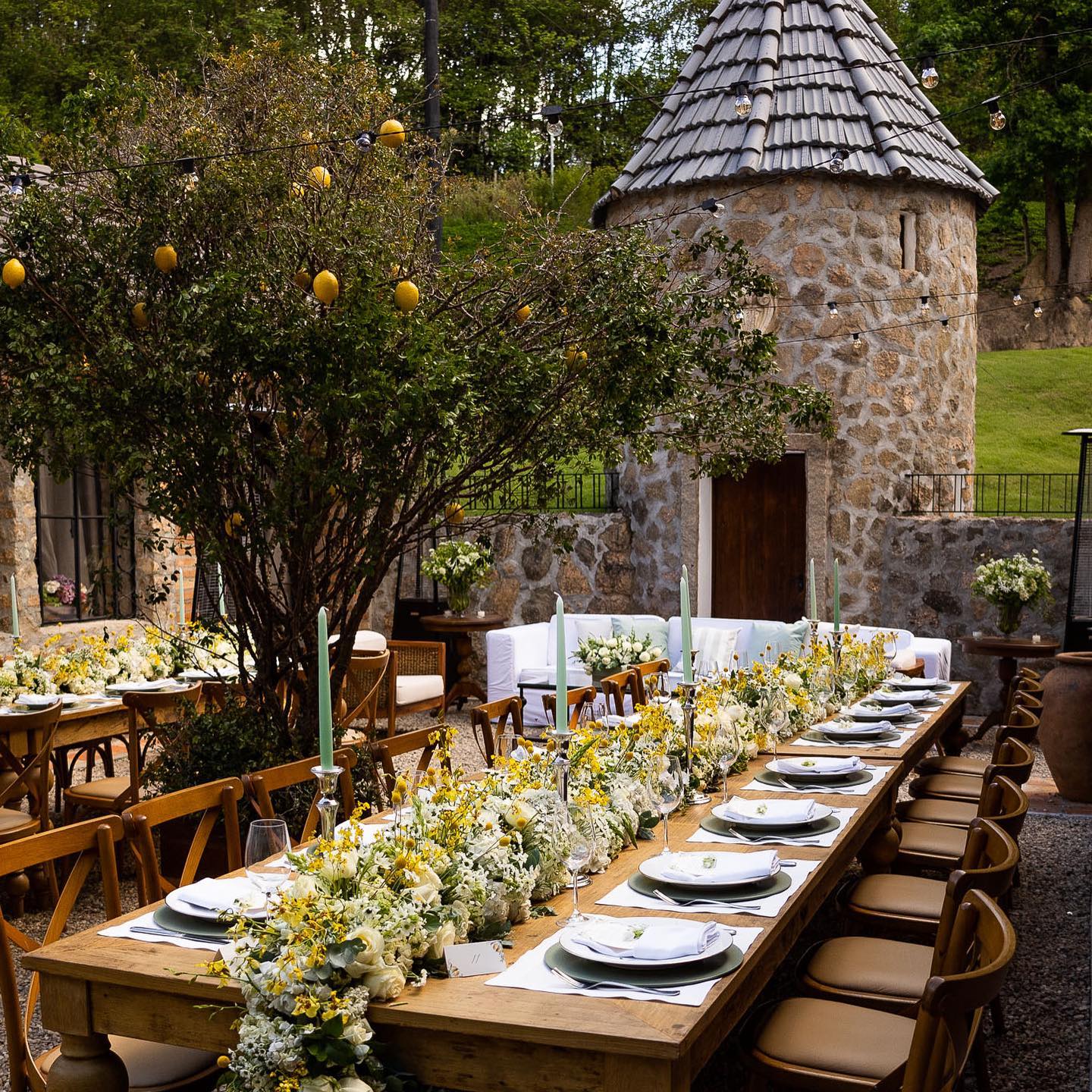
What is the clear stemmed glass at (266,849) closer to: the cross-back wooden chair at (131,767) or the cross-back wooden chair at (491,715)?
the cross-back wooden chair at (491,715)

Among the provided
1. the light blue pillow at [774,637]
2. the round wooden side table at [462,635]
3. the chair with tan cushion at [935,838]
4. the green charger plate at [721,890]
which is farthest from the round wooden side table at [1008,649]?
the green charger plate at [721,890]

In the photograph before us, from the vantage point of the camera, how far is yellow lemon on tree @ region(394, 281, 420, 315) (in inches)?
174

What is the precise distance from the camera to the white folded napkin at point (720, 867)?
306 centimetres

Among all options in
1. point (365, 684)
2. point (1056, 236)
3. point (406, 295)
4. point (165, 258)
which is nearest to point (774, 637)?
point (365, 684)

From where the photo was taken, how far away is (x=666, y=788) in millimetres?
3359

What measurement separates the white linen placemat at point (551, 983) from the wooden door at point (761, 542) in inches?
420

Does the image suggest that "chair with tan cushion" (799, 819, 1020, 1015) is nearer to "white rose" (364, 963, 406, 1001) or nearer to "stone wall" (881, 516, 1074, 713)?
"white rose" (364, 963, 406, 1001)

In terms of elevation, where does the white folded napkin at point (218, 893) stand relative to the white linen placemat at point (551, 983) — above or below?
above

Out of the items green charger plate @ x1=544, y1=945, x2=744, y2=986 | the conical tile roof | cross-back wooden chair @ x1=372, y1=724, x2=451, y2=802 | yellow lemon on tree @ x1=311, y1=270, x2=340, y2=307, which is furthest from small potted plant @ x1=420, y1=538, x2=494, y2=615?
green charger plate @ x1=544, y1=945, x2=744, y2=986

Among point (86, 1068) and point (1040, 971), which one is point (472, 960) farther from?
point (1040, 971)

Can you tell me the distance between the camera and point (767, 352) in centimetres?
605

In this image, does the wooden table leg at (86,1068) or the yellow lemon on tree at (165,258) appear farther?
the yellow lemon on tree at (165,258)

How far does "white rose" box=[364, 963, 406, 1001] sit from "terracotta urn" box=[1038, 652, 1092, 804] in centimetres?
→ 678

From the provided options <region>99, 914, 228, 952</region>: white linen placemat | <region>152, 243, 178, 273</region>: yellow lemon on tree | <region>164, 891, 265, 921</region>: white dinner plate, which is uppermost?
<region>152, 243, 178, 273</region>: yellow lemon on tree
